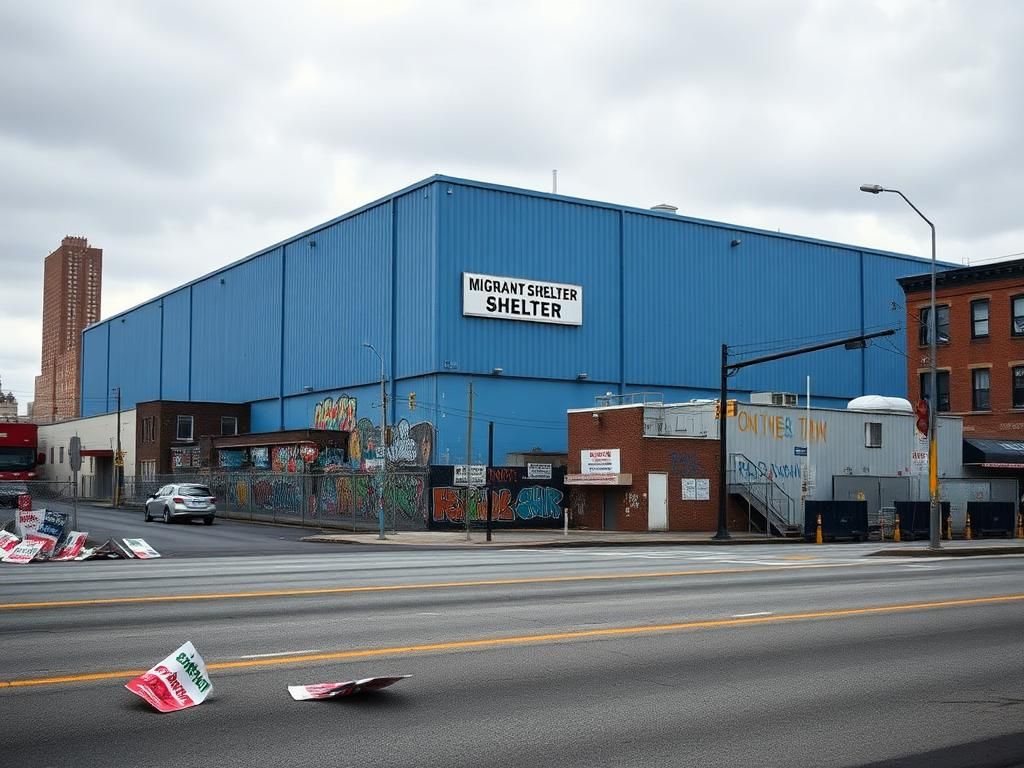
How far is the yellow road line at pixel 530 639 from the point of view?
9.31 m

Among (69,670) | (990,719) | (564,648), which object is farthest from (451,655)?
(990,719)

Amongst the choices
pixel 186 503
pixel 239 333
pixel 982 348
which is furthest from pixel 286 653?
pixel 239 333

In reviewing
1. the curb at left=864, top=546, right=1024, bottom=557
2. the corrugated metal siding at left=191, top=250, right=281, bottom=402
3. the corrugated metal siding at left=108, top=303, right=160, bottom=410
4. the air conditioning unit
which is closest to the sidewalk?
the air conditioning unit

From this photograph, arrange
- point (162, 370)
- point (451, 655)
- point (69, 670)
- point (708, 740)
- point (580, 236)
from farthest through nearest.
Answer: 1. point (162, 370)
2. point (580, 236)
3. point (451, 655)
4. point (69, 670)
5. point (708, 740)

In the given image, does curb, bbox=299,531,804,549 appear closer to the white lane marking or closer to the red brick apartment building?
the red brick apartment building

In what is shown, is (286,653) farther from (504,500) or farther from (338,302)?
(338,302)

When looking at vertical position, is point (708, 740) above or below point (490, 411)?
below

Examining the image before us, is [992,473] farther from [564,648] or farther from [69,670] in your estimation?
[69,670]

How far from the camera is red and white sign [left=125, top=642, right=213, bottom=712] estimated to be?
8.07 metres

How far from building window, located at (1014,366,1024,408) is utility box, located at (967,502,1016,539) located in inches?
496

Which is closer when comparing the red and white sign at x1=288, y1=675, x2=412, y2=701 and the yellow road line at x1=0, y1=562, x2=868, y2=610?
the red and white sign at x1=288, y1=675, x2=412, y2=701

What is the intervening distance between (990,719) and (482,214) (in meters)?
48.0

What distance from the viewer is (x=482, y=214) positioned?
5459cm

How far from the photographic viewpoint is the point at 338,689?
27.5ft
